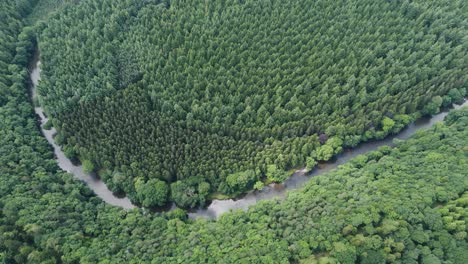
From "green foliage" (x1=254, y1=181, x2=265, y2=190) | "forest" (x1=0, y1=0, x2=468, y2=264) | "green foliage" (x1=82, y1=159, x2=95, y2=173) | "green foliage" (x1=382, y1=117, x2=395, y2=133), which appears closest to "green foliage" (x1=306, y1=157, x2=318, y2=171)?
"forest" (x1=0, y1=0, x2=468, y2=264)

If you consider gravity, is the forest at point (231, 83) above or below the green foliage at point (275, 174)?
above

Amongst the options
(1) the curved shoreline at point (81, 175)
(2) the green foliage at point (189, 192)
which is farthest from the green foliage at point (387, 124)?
(1) the curved shoreline at point (81, 175)

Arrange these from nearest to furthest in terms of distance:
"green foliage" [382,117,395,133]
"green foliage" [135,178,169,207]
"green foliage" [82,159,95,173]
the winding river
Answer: "green foliage" [135,178,169,207], the winding river, "green foliage" [82,159,95,173], "green foliage" [382,117,395,133]

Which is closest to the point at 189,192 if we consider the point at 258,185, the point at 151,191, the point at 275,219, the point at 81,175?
the point at 151,191

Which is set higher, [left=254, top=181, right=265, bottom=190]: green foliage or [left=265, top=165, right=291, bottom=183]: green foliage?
[left=265, top=165, right=291, bottom=183]: green foliage

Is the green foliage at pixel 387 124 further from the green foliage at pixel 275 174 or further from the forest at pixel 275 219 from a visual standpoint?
the green foliage at pixel 275 174

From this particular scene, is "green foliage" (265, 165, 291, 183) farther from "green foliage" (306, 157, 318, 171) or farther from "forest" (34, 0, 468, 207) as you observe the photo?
"green foliage" (306, 157, 318, 171)

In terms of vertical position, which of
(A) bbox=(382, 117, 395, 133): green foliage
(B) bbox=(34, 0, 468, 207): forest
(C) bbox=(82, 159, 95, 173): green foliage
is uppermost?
(B) bbox=(34, 0, 468, 207): forest
